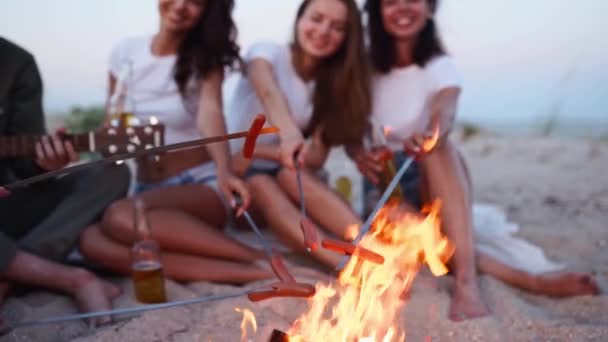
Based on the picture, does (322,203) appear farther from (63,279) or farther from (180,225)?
(63,279)

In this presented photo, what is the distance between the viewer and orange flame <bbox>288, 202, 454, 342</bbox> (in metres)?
1.46

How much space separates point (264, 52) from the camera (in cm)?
261

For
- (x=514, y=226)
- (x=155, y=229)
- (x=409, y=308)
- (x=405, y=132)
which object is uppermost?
(x=405, y=132)

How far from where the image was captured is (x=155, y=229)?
2232mm

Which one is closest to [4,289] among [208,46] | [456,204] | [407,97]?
[208,46]

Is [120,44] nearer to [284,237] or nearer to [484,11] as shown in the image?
[284,237]

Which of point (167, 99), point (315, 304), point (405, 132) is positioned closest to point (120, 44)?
point (167, 99)

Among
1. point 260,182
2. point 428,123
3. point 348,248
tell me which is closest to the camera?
point 348,248

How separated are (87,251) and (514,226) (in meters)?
2.36

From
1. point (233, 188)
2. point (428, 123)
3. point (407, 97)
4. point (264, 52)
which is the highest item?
point (264, 52)

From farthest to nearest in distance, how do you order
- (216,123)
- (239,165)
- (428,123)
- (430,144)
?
(428,123)
(239,165)
(216,123)
(430,144)

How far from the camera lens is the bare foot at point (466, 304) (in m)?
1.88

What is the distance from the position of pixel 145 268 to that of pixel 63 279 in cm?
32

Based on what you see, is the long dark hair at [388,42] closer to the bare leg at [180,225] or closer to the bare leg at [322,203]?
the bare leg at [322,203]
